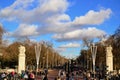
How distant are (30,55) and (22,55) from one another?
3999 centimetres

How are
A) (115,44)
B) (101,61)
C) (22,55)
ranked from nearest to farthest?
(22,55) < (115,44) < (101,61)

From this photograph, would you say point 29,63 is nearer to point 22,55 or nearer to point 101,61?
point 101,61

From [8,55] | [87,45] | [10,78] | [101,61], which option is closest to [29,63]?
[8,55]

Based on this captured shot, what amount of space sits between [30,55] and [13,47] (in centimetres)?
661

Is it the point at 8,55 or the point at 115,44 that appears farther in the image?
the point at 8,55

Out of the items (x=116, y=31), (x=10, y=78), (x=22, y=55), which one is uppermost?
(x=116, y=31)

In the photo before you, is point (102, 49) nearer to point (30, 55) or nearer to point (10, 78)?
point (30, 55)

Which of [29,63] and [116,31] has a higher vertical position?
[116,31]

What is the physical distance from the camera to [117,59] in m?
66.5

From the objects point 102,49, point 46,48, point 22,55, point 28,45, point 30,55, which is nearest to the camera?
point 22,55

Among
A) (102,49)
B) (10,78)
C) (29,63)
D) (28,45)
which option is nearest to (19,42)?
(28,45)

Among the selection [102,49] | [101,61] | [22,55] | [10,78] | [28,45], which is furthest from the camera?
[28,45]

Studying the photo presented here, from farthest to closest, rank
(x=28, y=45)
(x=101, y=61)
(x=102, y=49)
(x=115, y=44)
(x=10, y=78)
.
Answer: (x=28, y=45), (x=102, y=49), (x=101, y=61), (x=115, y=44), (x=10, y=78)

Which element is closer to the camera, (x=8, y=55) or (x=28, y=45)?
(x=8, y=55)
